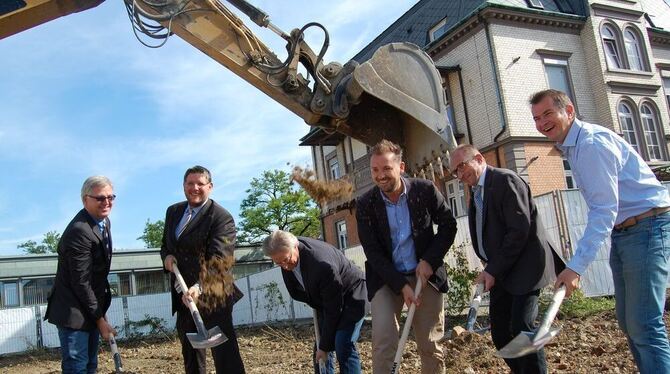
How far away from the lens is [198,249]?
179 inches

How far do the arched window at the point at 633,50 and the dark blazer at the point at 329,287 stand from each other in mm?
20819

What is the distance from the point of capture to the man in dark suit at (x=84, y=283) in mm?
4184

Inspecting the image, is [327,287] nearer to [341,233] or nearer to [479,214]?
[479,214]

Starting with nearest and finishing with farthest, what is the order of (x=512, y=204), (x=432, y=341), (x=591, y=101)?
(x=512, y=204), (x=432, y=341), (x=591, y=101)

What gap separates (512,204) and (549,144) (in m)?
16.9

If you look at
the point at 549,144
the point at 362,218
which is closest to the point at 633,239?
the point at 362,218

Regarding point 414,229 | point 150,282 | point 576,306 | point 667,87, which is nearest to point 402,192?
point 414,229

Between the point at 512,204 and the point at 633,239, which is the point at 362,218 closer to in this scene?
the point at 512,204

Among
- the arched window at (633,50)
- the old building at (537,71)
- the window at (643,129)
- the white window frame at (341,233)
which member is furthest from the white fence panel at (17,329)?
the arched window at (633,50)

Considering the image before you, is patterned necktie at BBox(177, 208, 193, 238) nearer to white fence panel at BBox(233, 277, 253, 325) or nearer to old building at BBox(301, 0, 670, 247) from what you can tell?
old building at BBox(301, 0, 670, 247)

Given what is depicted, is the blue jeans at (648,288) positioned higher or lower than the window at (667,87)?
lower

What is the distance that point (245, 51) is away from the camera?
543 centimetres

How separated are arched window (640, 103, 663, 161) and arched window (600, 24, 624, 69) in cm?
194

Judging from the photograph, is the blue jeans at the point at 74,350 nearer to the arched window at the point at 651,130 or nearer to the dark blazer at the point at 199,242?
the dark blazer at the point at 199,242
